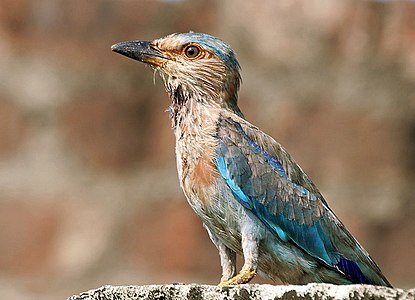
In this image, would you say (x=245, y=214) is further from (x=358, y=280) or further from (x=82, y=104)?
(x=82, y=104)

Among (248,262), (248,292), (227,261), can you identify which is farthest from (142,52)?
(248,292)

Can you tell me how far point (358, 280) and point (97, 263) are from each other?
148 centimetres

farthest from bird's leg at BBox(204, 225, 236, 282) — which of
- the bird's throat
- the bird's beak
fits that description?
the bird's beak

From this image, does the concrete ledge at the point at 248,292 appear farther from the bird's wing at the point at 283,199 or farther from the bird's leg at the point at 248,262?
the bird's wing at the point at 283,199

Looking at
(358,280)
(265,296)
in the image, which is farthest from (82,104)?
(265,296)

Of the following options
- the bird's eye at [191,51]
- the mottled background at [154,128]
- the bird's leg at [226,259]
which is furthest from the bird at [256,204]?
the mottled background at [154,128]

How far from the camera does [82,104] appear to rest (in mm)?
4988

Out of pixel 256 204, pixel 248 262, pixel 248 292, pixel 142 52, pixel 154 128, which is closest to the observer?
pixel 248 292

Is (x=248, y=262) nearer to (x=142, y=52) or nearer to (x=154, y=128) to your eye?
(x=142, y=52)

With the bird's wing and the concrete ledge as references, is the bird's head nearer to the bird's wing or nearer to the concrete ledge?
the bird's wing

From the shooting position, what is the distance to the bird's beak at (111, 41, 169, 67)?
391cm

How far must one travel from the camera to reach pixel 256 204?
3.74 metres

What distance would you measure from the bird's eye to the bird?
15cm

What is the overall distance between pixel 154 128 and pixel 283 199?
4.28ft
